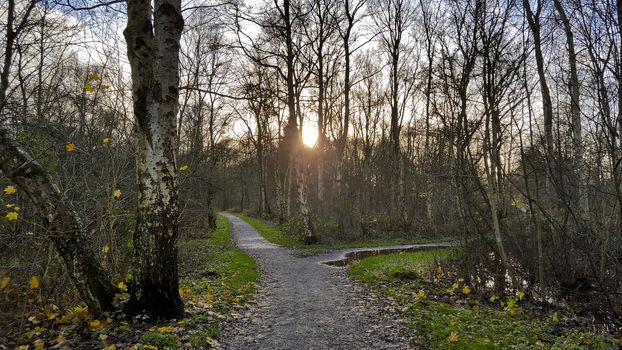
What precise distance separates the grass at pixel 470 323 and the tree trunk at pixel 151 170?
12.2 ft

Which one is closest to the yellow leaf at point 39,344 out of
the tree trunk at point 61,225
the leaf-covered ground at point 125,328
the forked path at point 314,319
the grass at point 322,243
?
the leaf-covered ground at point 125,328

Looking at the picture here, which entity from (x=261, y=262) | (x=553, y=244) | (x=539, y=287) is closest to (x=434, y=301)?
(x=539, y=287)

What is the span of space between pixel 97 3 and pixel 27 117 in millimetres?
2030

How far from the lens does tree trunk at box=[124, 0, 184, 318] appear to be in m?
5.36

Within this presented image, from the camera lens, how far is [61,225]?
5.11 m

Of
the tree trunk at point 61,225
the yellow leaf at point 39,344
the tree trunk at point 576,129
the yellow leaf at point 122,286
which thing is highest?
the tree trunk at point 576,129

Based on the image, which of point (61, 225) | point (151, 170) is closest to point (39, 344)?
point (61, 225)

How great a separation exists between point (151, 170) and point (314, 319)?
135 inches

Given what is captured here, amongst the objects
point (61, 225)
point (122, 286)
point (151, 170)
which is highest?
point (151, 170)

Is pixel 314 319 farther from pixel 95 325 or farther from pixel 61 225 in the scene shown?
pixel 61 225

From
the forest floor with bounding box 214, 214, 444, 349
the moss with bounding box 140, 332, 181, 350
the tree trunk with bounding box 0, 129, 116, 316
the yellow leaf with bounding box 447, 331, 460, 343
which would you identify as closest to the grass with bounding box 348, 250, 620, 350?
the yellow leaf with bounding box 447, 331, 460, 343

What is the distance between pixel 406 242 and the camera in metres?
19.4

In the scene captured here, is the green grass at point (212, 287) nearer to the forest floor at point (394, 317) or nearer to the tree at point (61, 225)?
the forest floor at point (394, 317)

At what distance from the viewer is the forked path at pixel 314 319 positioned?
525 cm
